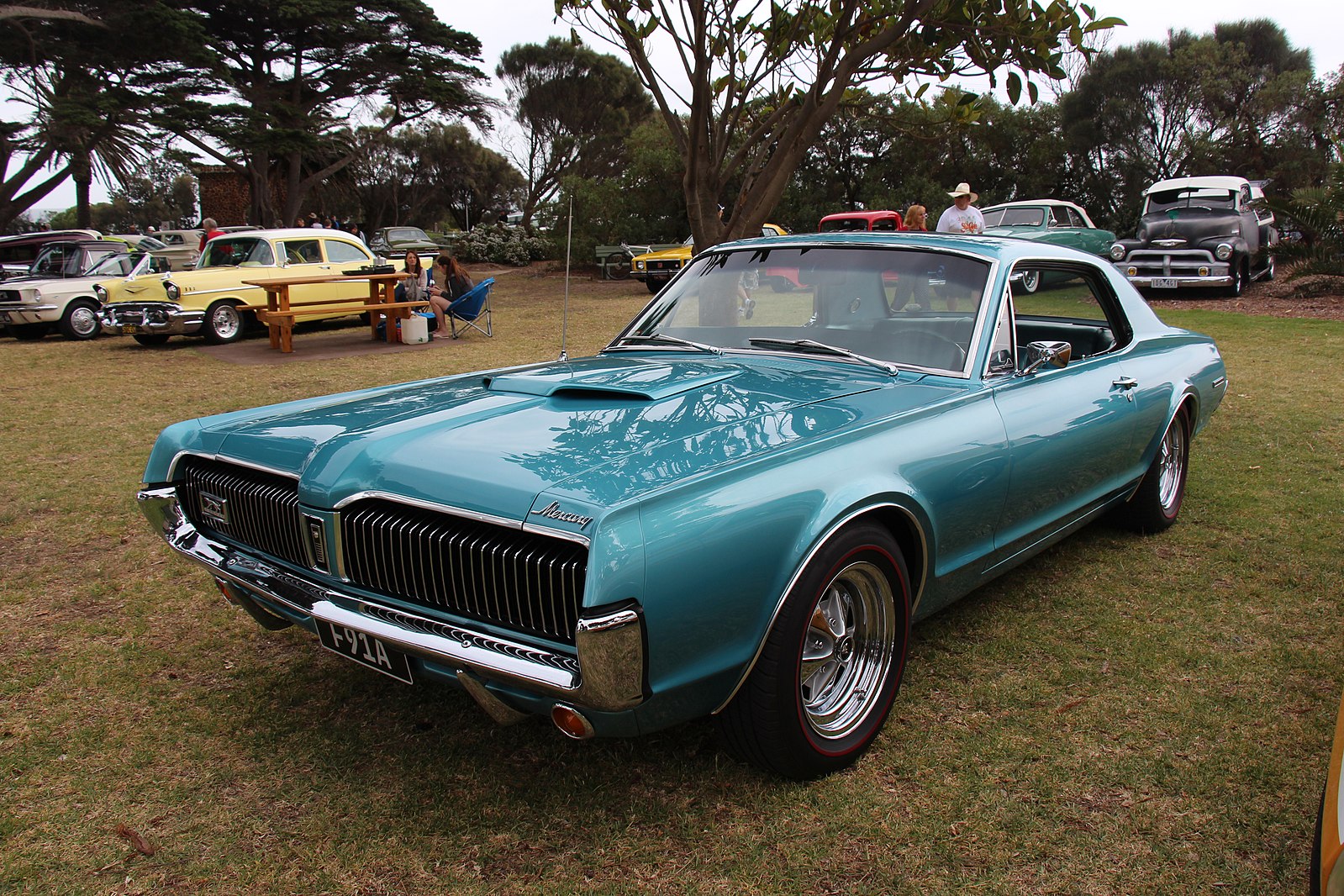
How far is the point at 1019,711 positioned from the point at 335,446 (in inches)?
87.1

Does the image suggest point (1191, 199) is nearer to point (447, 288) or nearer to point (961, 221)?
point (961, 221)

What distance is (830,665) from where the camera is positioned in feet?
8.89

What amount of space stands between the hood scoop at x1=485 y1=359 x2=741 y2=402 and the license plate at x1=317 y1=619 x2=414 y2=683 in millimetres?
1023

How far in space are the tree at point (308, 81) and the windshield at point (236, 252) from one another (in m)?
14.9

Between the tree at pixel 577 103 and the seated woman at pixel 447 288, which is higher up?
the tree at pixel 577 103

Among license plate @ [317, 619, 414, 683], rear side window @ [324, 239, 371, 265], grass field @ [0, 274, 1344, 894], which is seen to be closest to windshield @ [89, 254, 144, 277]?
rear side window @ [324, 239, 371, 265]

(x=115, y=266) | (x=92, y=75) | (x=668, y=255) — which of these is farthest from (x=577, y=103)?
(x=115, y=266)

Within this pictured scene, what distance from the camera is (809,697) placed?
106 inches

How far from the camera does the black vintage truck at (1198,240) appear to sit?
15141mm

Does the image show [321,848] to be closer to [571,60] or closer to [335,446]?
[335,446]

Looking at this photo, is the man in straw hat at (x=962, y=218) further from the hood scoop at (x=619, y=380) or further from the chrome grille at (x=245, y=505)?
the chrome grille at (x=245, y=505)

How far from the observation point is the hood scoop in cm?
304

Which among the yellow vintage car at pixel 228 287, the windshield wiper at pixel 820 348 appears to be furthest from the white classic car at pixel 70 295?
the windshield wiper at pixel 820 348

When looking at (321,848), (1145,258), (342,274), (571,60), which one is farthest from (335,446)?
(571,60)
